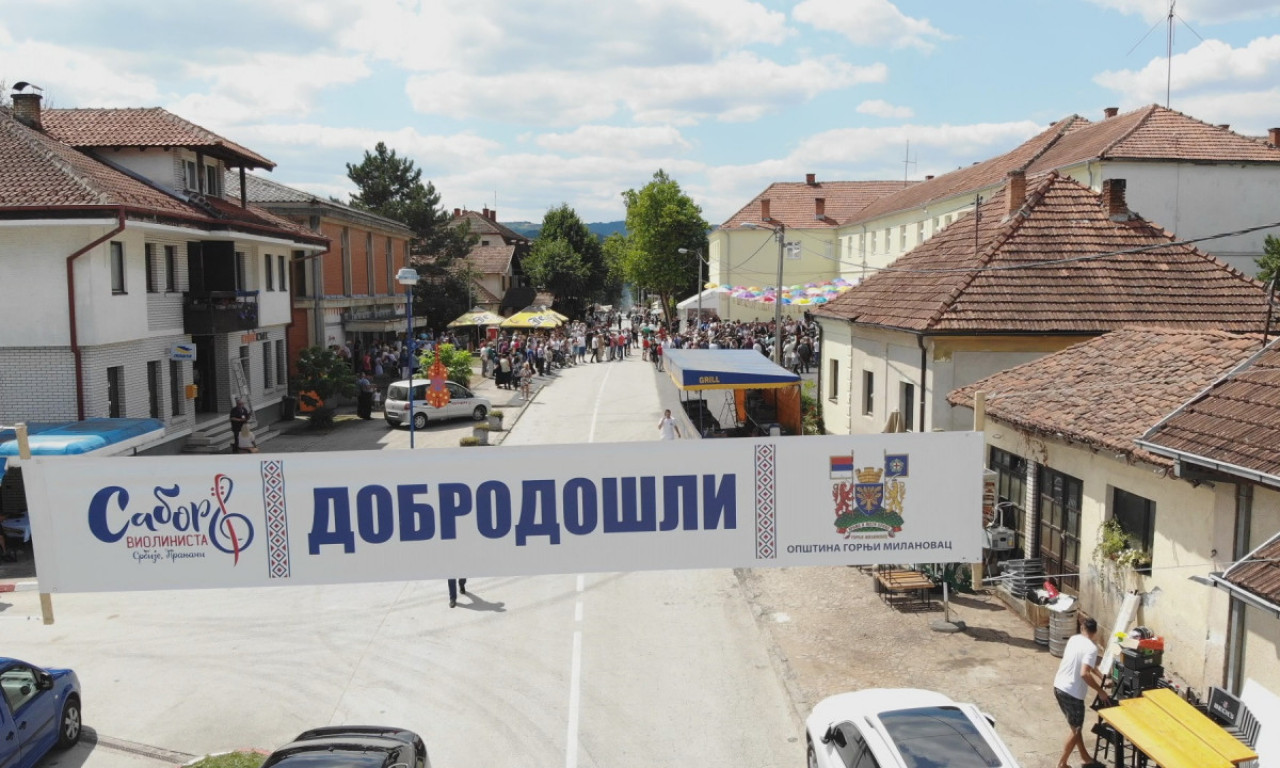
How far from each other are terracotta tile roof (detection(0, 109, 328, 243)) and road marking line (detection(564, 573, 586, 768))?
13.3 m

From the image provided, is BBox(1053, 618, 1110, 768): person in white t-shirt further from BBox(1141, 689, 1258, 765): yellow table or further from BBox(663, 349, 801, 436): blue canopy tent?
BBox(663, 349, 801, 436): blue canopy tent

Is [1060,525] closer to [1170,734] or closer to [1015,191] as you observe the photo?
[1170,734]

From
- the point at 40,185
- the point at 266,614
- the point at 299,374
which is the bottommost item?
the point at 266,614

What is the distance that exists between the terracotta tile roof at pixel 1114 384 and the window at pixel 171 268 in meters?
19.5

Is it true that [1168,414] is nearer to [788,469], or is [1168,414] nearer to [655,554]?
[788,469]

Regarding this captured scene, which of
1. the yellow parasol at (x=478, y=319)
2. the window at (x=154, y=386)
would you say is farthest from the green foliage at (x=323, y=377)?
the yellow parasol at (x=478, y=319)

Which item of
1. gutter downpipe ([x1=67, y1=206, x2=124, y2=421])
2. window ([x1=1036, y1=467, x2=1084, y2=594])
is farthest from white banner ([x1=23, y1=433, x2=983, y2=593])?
gutter downpipe ([x1=67, y1=206, x2=124, y2=421])

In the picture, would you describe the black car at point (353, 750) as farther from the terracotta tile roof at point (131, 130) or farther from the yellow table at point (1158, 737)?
the terracotta tile roof at point (131, 130)

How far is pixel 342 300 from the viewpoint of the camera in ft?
134

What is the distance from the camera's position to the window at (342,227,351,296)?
137 ft

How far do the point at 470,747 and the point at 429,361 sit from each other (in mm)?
25522

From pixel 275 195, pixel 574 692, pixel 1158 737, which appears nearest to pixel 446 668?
pixel 574 692

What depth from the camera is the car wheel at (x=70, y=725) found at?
10492 millimetres

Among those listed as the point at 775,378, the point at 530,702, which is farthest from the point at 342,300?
the point at 530,702
